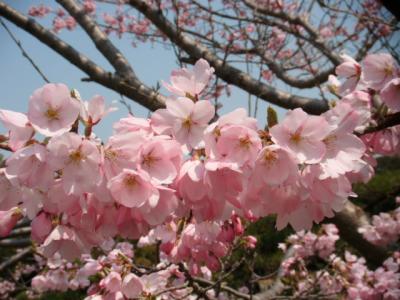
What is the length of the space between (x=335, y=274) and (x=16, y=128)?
313 cm

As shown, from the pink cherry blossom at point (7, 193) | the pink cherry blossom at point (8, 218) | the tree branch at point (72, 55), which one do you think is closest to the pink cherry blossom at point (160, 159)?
Result: the pink cherry blossom at point (7, 193)

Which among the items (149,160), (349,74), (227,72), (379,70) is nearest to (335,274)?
(227,72)

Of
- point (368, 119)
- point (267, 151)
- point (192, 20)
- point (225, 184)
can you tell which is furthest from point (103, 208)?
point (192, 20)

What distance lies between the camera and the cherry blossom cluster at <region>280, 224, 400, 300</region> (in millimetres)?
2721

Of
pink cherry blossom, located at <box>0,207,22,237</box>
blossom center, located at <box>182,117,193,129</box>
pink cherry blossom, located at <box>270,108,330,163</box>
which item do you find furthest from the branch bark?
pink cherry blossom, located at <box>0,207,22,237</box>

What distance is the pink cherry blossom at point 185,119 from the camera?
2.90 ft

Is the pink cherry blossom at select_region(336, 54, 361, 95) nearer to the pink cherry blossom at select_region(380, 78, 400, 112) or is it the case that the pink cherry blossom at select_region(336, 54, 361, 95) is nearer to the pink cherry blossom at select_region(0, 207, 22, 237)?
the pink cherry blossom at select_region(380, 78, 400, 112)

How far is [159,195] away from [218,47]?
375 cm

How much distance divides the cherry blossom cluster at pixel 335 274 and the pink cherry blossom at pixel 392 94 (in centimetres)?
193

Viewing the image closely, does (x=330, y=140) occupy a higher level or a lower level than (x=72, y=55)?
lower

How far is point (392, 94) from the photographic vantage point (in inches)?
41.9

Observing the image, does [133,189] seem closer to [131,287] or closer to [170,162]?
[170,162]

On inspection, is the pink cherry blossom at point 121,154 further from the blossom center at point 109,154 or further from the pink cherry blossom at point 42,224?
the pink cherry blossom at point 42,224

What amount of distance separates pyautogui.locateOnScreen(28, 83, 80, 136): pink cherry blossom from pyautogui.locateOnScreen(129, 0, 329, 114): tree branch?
2268 mm
